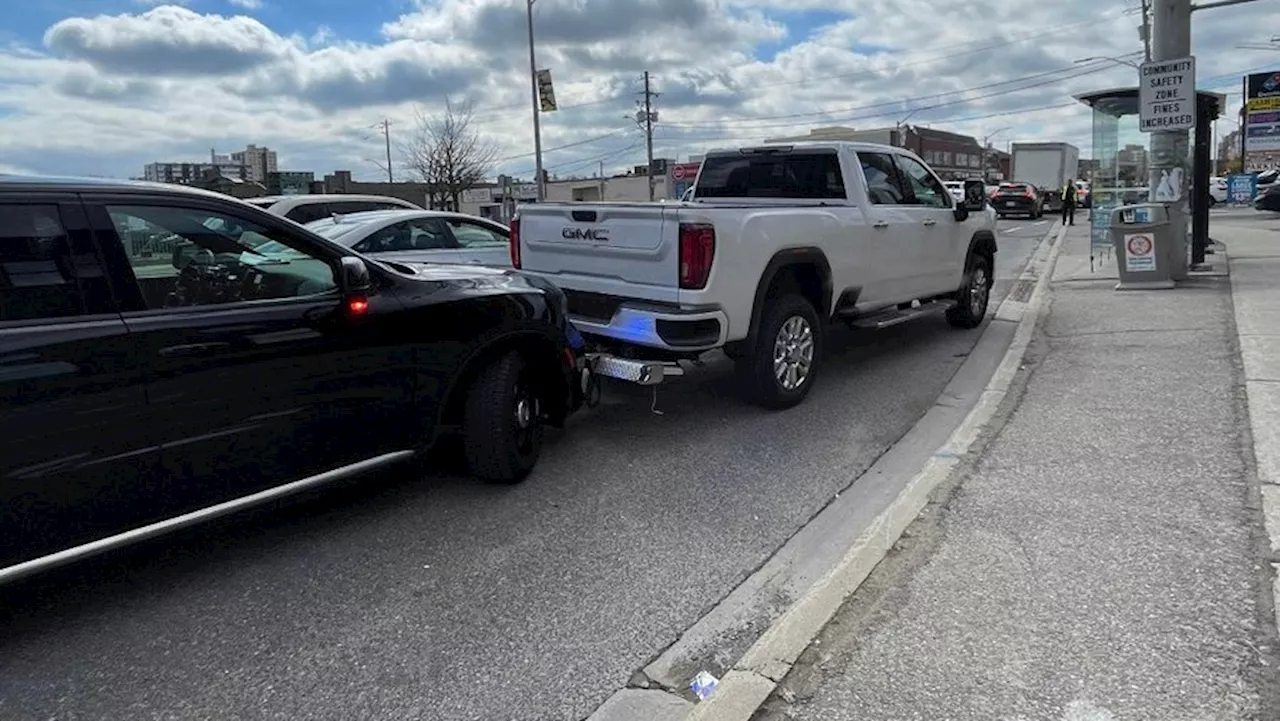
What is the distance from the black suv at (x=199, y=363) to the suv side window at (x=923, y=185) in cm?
475

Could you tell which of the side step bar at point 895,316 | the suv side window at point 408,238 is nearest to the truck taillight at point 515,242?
the suv side window at point 408,238

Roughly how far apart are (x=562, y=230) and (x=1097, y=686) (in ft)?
14.7

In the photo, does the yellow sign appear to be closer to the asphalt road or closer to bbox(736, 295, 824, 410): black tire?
bbox(736, 295, 824, 410): black tire

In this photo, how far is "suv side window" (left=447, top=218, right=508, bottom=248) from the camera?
372 inches

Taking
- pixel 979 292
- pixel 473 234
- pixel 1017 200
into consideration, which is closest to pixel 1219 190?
pixel 1017 200

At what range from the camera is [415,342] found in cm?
432

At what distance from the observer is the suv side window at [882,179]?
296 inches

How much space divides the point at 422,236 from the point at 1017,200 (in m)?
32.4

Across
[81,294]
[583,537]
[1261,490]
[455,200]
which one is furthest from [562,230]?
[455,200]

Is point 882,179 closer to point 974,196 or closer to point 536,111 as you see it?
point 974,196

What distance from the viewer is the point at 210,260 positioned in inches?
148

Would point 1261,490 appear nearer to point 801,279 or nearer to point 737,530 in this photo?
point 737,530

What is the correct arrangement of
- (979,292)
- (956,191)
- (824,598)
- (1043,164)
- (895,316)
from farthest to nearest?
1. (1043,164)
2. (956,191)
3. (979,292)
4. (895,316)
5. (824,598)

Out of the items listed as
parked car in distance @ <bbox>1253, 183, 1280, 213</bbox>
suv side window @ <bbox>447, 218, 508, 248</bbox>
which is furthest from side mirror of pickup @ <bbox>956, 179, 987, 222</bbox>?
parked car in distance @ <bbox>1253, 183, 1280, 213</bbox>
